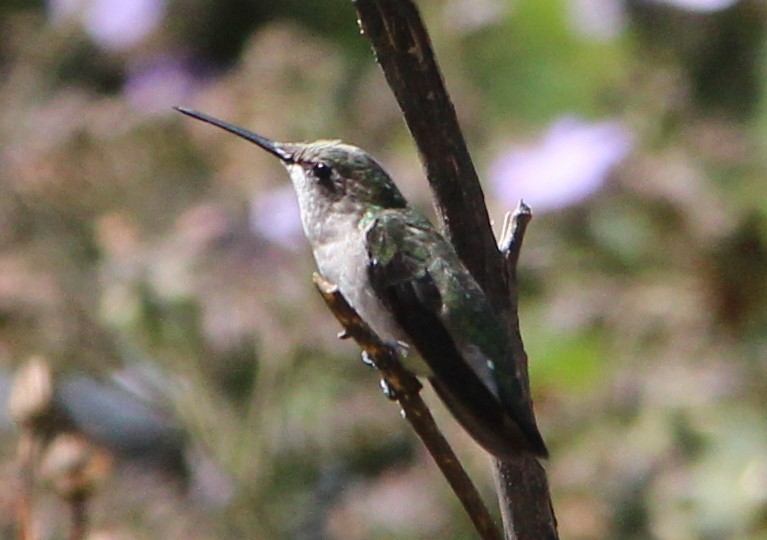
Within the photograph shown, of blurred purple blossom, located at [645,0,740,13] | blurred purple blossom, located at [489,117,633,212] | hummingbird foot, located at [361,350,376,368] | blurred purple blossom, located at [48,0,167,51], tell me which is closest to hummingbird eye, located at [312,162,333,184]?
hummingbird foot, located at [361,350,376,368]

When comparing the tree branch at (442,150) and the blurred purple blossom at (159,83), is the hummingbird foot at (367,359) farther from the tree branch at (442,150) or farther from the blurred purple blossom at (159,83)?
the blurred purple blossom at (159,83)

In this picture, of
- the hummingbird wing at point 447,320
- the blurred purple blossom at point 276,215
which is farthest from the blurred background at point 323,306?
the hummingbird wing at point 447,320

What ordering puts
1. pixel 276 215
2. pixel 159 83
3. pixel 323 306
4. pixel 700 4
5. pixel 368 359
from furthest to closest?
1. pixel 159 83
2. pixel 700 4
3. pixel 276 215
4. pixel 323 306
5. pixel 368 359

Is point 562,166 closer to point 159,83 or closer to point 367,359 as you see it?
point 159,83

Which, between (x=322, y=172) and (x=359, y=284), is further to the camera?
(x=322, y=172)

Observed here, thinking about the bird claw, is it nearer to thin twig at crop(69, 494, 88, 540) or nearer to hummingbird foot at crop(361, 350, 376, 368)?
hummingbird foot at crop(361, 350, 376, 368)

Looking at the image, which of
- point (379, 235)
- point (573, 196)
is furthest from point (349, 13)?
point (379, 235)

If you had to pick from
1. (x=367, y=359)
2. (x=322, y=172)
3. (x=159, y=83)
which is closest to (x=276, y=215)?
(x=159, y=83)
